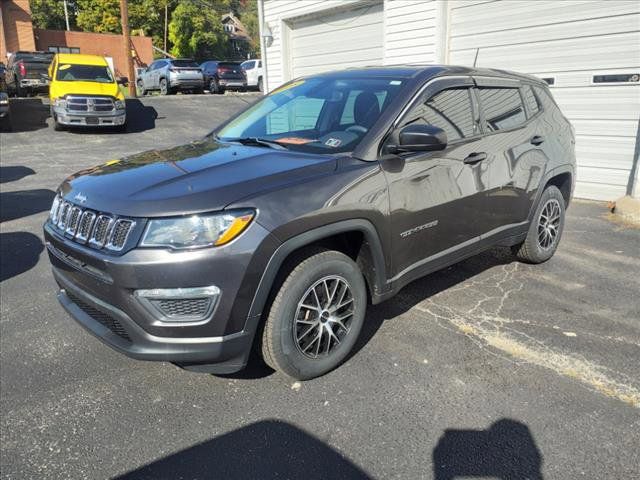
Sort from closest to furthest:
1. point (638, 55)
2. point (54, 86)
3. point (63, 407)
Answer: point (63, 407)
point (638, 55)
point (54, 86)

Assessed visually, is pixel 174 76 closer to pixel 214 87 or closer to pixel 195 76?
pixel 195 76

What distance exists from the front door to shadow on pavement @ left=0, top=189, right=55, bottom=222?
18.7 feet

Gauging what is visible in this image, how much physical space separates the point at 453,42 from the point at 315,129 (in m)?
6.69

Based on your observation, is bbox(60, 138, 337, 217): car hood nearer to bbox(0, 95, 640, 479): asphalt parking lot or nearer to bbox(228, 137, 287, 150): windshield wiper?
bbox(228, 137, 287, 150): windshield wiper

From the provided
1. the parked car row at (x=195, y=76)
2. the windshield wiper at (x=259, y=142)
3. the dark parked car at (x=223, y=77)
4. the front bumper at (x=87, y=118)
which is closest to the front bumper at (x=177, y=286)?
the windshield wiper at (x=259, y=142)

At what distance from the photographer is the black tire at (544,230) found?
15.2 feet

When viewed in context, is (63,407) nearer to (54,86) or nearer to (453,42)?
(453,42)

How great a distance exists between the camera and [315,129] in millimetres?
3576

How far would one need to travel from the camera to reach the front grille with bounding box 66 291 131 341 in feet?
8.68

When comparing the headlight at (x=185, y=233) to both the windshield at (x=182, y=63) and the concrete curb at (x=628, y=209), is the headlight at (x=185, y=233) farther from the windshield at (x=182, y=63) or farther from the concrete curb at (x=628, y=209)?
the windshield at (x=182, y=63)

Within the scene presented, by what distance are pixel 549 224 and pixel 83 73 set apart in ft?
46.3

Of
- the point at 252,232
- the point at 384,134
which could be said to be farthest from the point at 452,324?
the point at 252,232

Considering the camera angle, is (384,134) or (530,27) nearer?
(384,134)

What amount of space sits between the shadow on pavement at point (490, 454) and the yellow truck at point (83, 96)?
14.0m
